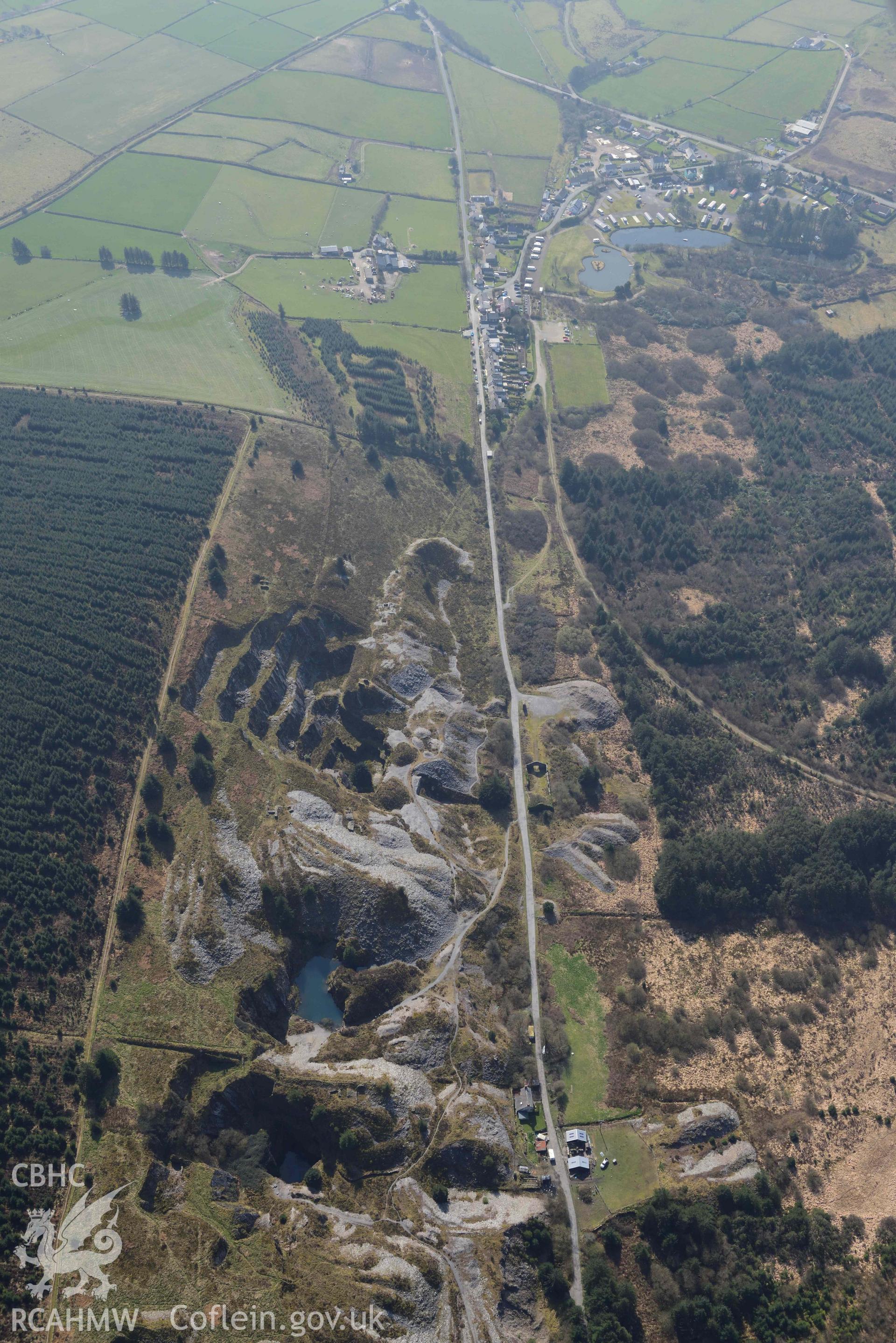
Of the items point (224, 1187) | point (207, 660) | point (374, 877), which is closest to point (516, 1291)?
→ point (224, 1187)

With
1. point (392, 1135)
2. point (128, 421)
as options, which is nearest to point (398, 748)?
point (392, 1135)

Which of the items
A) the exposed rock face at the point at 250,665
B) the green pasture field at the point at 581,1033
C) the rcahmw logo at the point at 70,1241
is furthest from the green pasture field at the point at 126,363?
the rcahmw logo at the point at 70,1241

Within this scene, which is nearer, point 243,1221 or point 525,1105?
point 243,1221

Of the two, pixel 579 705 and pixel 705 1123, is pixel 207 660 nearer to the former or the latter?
pixel 579 705

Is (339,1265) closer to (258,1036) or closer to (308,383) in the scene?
(258,1036)

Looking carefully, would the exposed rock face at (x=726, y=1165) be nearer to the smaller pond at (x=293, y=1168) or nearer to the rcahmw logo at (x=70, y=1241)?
the smaller pond at (x=293, y=1168)
